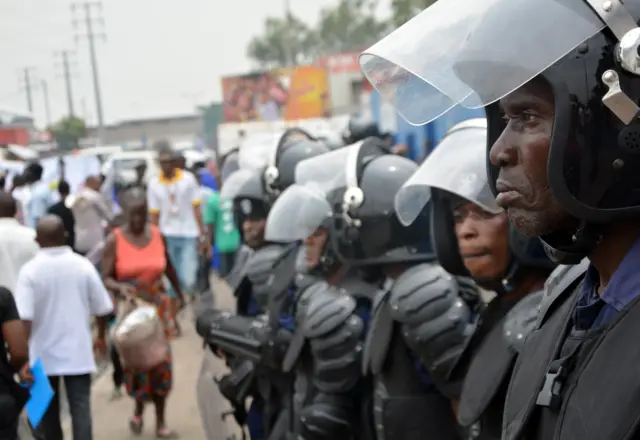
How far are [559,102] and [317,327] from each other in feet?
7.99

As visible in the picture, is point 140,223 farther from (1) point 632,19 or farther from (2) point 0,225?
(1) point 632,19

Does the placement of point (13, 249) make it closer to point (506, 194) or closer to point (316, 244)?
point (316, 244)

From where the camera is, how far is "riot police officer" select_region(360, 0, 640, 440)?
154 centimetres

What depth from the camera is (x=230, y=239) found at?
429 inches

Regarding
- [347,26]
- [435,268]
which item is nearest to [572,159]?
[435,268]

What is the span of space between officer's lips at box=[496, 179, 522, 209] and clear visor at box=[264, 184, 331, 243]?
9.09 feet

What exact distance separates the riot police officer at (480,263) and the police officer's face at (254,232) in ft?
8.37

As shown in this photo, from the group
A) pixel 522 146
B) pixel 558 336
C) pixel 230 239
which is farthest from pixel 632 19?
pixel 230 239

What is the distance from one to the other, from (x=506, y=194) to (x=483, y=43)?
0.90 ft

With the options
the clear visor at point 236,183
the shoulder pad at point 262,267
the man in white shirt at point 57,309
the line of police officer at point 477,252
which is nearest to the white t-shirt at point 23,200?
the clear visor at point 236,183

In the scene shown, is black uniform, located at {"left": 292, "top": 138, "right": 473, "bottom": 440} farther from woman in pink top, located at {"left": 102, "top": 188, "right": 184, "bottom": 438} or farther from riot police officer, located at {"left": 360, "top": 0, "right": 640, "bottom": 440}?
woman in pink top, located at {"left": 102, "top": 188, "right": 184, "bottom": 438}

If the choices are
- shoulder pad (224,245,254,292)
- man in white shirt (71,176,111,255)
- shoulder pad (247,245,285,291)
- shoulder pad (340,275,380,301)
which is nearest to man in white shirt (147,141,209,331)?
man in white shirt (71,176,111,255)

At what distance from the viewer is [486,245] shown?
3135 millimetres

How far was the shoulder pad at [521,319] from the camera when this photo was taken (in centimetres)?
274
